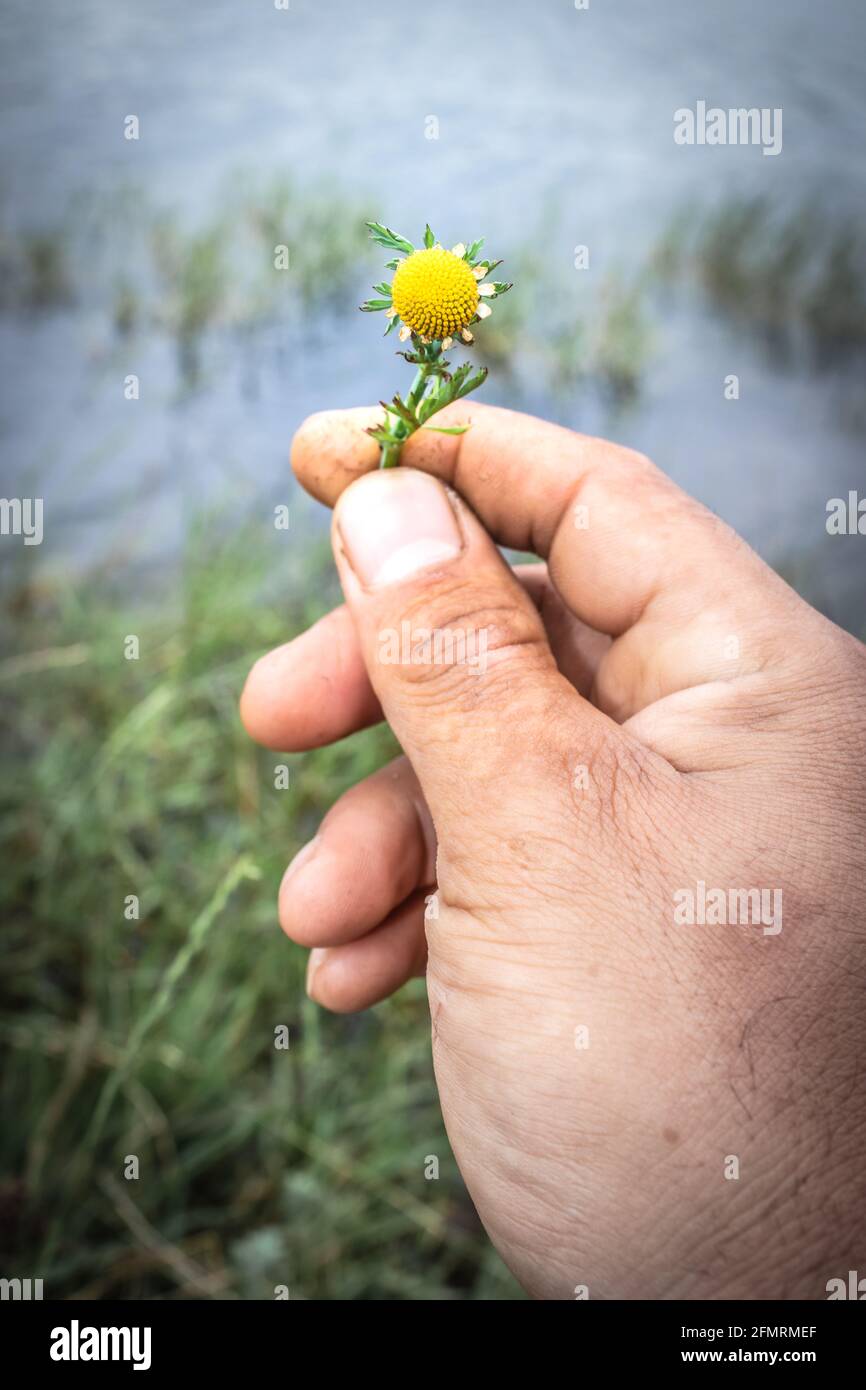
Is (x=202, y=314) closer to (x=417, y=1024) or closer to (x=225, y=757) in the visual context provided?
(x=225, y=757)

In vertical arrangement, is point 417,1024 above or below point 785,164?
below

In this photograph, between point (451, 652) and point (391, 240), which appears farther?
point (451, 652)

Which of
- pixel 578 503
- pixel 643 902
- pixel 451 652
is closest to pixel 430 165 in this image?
pixel 578 503

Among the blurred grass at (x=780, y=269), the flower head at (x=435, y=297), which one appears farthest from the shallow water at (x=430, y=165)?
the flower head at (x=435, y=297)

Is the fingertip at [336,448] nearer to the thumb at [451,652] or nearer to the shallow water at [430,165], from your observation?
the thumb at [451,652]

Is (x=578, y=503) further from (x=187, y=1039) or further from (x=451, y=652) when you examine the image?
(x=187, y=1039)
